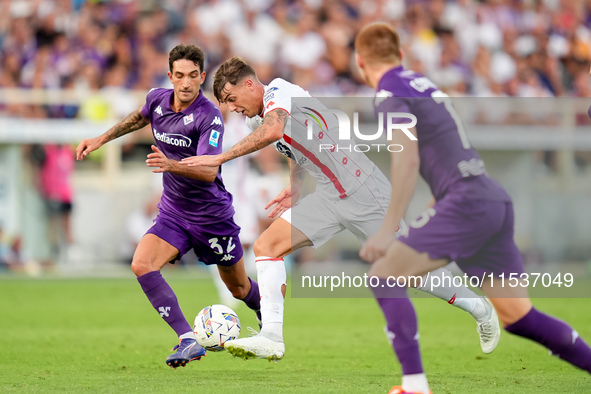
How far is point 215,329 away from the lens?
7.50 meters

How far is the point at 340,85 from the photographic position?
19344 mm

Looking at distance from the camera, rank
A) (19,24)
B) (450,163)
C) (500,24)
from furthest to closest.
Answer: (500,24) < (19,24) < (450,163)

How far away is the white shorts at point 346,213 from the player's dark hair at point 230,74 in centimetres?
120

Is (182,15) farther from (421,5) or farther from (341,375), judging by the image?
(341,375)

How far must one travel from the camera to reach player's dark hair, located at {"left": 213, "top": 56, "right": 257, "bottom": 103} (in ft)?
23.5

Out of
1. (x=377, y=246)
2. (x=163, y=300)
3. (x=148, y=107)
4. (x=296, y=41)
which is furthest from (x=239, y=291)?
(x=296, y=41)

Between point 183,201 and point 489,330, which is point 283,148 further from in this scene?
point 489,330

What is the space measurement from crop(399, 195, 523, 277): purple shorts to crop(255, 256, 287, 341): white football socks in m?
2.02

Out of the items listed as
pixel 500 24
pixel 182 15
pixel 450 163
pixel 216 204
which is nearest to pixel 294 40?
pixel 182 15

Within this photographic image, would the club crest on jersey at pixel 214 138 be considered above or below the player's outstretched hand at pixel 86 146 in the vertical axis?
above

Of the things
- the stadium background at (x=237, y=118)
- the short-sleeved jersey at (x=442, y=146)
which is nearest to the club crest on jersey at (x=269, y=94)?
the short-sleeved jersey at (x=442, y=146)

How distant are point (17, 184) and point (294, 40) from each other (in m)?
6.82

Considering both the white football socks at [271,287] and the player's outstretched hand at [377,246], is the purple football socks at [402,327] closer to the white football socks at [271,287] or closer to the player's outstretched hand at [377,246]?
the player's outstretched hand at [377,246]

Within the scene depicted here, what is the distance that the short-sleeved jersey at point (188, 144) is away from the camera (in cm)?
764
